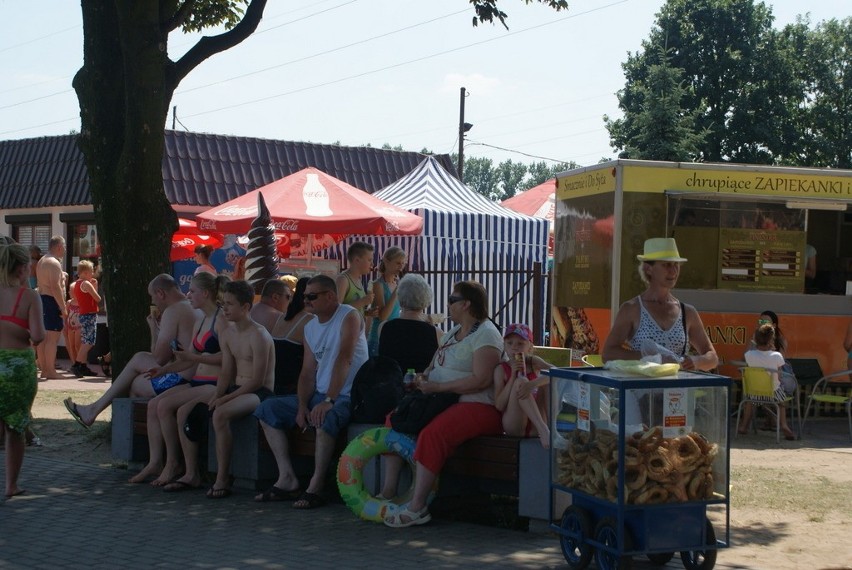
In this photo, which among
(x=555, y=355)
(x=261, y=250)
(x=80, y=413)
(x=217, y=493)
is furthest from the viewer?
(x=261, y=250)

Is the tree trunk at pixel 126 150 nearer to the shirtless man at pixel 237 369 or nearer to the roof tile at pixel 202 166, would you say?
the shirtless man at pixel 237 369

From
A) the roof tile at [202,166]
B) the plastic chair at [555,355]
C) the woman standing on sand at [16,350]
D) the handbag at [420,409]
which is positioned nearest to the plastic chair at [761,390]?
the plastic chair at [555,355]

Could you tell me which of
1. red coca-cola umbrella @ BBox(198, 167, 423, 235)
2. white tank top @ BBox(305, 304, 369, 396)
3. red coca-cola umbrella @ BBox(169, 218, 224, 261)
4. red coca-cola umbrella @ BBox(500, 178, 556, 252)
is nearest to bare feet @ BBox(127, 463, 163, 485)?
white tank top @ BBox(305, 304, 369, 396)

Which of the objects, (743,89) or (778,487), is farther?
(743,89)

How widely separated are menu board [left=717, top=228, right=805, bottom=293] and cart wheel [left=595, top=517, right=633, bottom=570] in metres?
8.36

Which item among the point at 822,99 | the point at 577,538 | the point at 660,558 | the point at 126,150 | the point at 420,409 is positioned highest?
the point at 822,99

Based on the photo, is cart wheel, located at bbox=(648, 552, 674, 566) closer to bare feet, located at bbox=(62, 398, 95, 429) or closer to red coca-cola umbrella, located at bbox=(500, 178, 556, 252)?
bare feet, located at bbox=(62, 398, 95, 429)

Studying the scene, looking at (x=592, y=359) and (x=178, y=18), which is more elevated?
(x=178, y=18)

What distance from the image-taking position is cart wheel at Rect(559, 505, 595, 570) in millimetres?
6332

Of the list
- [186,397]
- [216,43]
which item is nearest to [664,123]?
[216,43]

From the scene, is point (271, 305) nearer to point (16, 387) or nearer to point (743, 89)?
point (16, 387)

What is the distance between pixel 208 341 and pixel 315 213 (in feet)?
16.1

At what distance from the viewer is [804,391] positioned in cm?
1357

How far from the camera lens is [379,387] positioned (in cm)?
832
